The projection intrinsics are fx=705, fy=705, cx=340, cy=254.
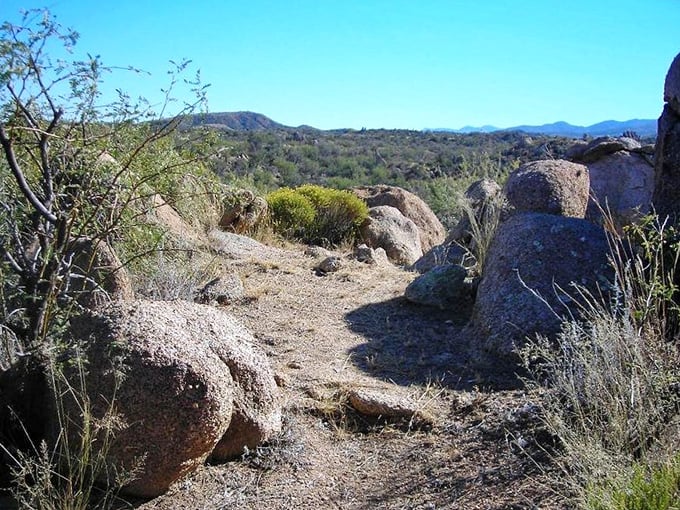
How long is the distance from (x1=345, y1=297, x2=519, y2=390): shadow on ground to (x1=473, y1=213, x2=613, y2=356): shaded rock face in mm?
202

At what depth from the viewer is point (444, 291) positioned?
636cm

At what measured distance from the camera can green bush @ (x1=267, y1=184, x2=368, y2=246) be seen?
426 inches

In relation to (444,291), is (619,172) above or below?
above

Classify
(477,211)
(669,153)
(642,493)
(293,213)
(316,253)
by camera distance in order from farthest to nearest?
(293,213) → (316,253) → (477,211) → (669,153) → (642,493)

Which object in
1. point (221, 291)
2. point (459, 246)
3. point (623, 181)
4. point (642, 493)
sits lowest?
point (642, 493)

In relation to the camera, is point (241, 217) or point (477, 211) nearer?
point (477, 211)

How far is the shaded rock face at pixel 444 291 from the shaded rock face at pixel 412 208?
18.2ft

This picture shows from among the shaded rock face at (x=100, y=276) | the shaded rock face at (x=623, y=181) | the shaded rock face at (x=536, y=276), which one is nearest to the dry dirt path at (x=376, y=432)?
the shaded rock face at (x=536, y=276)

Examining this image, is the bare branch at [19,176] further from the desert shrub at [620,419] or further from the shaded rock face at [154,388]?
the desert shrub at [620,419]

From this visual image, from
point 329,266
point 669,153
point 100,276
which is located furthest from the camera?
point 329,266

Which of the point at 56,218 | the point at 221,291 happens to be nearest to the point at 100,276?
the point at 56,218

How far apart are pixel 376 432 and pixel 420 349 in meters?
1.47

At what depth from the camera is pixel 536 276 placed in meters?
5.06

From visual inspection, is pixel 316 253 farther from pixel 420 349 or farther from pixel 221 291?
pixel 420 349
